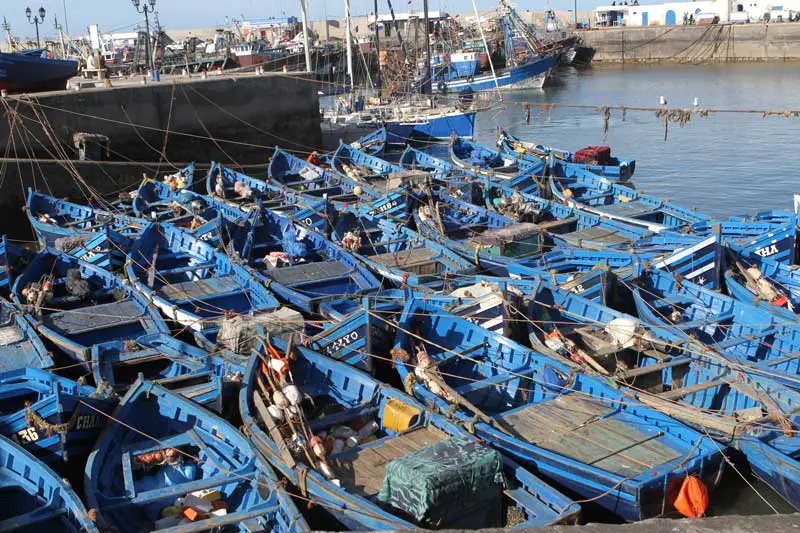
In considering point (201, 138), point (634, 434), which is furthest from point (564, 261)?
point (201, 138)

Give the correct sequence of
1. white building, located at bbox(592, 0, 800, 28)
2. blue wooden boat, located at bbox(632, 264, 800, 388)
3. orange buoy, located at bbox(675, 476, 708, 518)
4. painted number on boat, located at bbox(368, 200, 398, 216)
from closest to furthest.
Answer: orange buoy, located at bbox(675, 476, 708, 518), blue wooden boat, located at bbox(632, 264, 800, 388), painted number on boat, located at bbox(368, 200, 398, 216), white building, located at bbox(592, 0, 800, 28)

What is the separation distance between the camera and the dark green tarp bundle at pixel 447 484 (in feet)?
32.7

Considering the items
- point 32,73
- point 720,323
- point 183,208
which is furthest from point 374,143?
point 720,323

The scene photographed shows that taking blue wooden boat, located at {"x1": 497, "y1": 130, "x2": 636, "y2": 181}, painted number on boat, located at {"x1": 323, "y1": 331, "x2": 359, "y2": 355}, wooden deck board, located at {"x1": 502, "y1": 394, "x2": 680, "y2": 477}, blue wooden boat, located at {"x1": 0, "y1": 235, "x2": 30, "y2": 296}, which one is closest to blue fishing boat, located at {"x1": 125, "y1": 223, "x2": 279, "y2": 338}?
painted number on boat, located at {"x1": 323, "y1": 331, "x2": 359, "y2": 355}

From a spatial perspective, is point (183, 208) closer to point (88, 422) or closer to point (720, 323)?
point (88, 422)

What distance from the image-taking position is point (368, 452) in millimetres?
11617

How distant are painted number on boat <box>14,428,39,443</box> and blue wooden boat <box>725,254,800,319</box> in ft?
43.3

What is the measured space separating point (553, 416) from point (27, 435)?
8.00m

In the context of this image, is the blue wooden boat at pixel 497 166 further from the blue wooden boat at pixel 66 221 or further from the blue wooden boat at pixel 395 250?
the blue wooden boat at pixel 66 221

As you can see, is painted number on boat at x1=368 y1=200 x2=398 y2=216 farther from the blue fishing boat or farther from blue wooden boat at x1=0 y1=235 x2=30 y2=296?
blue wooden boat at x1=0 y1=235 x2=30 y2=296

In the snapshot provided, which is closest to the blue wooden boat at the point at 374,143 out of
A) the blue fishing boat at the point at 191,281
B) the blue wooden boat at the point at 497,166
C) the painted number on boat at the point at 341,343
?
the blue wooden boat at the point at 497,166

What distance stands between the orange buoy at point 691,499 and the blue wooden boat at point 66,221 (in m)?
16.3

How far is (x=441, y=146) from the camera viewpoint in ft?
142

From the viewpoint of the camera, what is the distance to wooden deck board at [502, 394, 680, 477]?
1149cm
